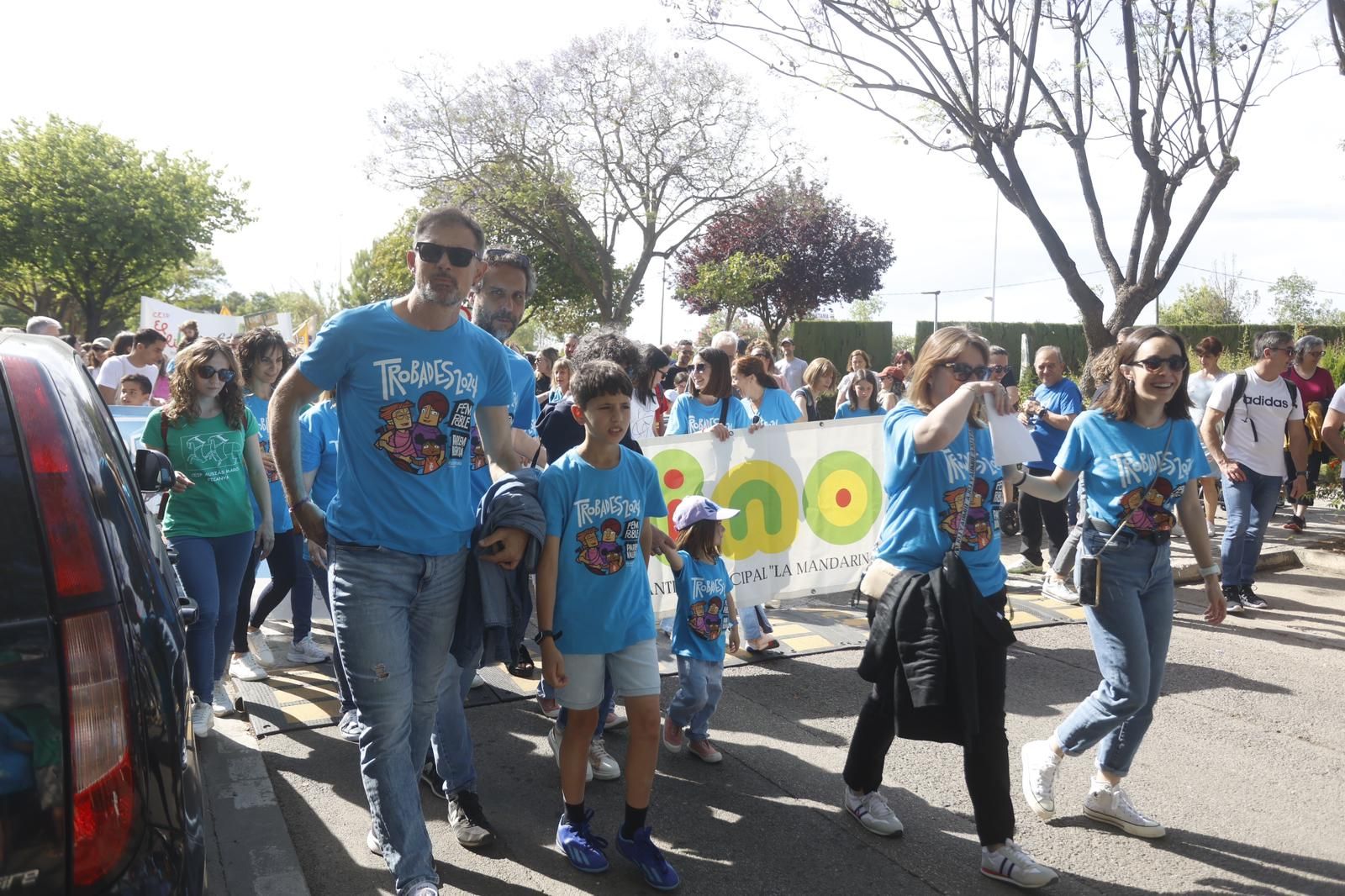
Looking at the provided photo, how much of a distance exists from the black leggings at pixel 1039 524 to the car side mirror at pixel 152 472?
687 cm

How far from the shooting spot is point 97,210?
3719 centimetres

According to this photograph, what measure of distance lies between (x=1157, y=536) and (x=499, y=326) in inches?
107

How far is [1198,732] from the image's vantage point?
5105 millimetres

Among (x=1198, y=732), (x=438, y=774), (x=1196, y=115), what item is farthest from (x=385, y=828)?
(x=1196, y=115)

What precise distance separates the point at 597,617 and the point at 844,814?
141 centimetres

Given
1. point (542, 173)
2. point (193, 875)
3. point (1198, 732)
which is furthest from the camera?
point (542, 173)

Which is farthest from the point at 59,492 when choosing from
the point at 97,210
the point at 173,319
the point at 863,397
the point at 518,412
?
the point at 97,210

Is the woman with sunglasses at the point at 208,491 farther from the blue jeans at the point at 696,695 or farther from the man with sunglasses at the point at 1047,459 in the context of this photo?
the man with sunglasses at the point at 1047,459

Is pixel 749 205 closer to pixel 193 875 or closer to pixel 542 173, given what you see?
pixel 542 173

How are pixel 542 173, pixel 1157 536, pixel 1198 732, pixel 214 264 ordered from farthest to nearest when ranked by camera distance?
1. pixel 214 264
2. pixel 542 173
3. pixel 1198 732
4. pixel 1157 536

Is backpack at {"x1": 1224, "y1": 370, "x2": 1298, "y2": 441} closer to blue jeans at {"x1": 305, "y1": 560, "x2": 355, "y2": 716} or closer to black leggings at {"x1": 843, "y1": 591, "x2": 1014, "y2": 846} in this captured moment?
black leggings at {"x1": 843, "y1": 591, "x2": 1014, "y2": 846}

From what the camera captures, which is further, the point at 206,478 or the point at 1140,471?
the point at 206,478

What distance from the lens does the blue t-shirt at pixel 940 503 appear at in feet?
12.0

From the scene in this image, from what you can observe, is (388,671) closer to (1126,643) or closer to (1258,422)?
(1126,643)
